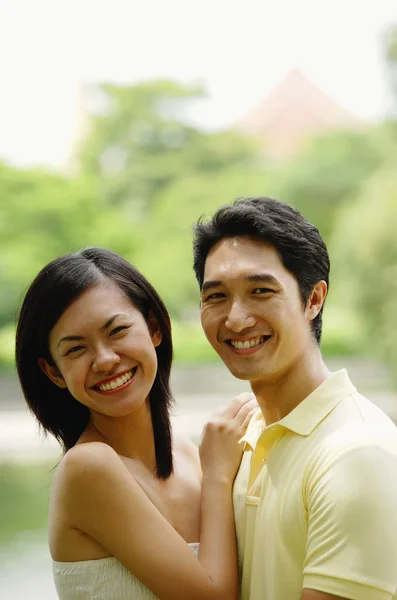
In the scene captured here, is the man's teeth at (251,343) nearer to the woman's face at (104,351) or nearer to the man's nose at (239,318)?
the man's nose at (239,318)

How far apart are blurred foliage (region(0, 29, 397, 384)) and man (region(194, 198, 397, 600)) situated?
7477mm

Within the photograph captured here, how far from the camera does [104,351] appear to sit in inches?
56.0

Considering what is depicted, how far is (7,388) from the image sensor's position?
9930mm

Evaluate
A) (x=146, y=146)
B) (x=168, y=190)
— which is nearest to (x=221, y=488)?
(x=168, y=190)

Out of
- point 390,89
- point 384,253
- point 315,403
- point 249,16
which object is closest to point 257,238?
point 315,403

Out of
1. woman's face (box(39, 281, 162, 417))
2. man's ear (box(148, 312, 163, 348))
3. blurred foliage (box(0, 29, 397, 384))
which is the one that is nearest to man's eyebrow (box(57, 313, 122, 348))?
woman's face (box(39, 281, 162, 417))

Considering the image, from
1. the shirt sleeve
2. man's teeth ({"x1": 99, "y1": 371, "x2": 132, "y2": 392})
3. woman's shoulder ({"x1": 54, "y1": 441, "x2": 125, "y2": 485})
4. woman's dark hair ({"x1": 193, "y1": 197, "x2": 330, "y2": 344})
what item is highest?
woman's dark hair ({"x1": 193, "y1": 197, "x2": 330, "y2": 344})

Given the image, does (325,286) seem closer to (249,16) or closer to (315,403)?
(315,403)

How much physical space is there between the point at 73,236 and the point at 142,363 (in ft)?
33.4

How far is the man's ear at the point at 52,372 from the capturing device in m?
1.51

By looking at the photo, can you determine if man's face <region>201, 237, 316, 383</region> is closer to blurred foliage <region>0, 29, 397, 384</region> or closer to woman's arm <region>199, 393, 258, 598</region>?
woman's arm <region>199, 393, 258, 598</region>

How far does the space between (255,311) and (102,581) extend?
0.50 metres

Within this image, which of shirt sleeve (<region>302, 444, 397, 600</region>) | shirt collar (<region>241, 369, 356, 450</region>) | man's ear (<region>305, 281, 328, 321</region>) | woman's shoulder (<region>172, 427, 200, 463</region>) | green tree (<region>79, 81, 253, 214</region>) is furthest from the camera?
green tree (<region>79, 81, 253, 214</region>)

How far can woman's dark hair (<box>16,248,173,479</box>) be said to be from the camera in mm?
1449
